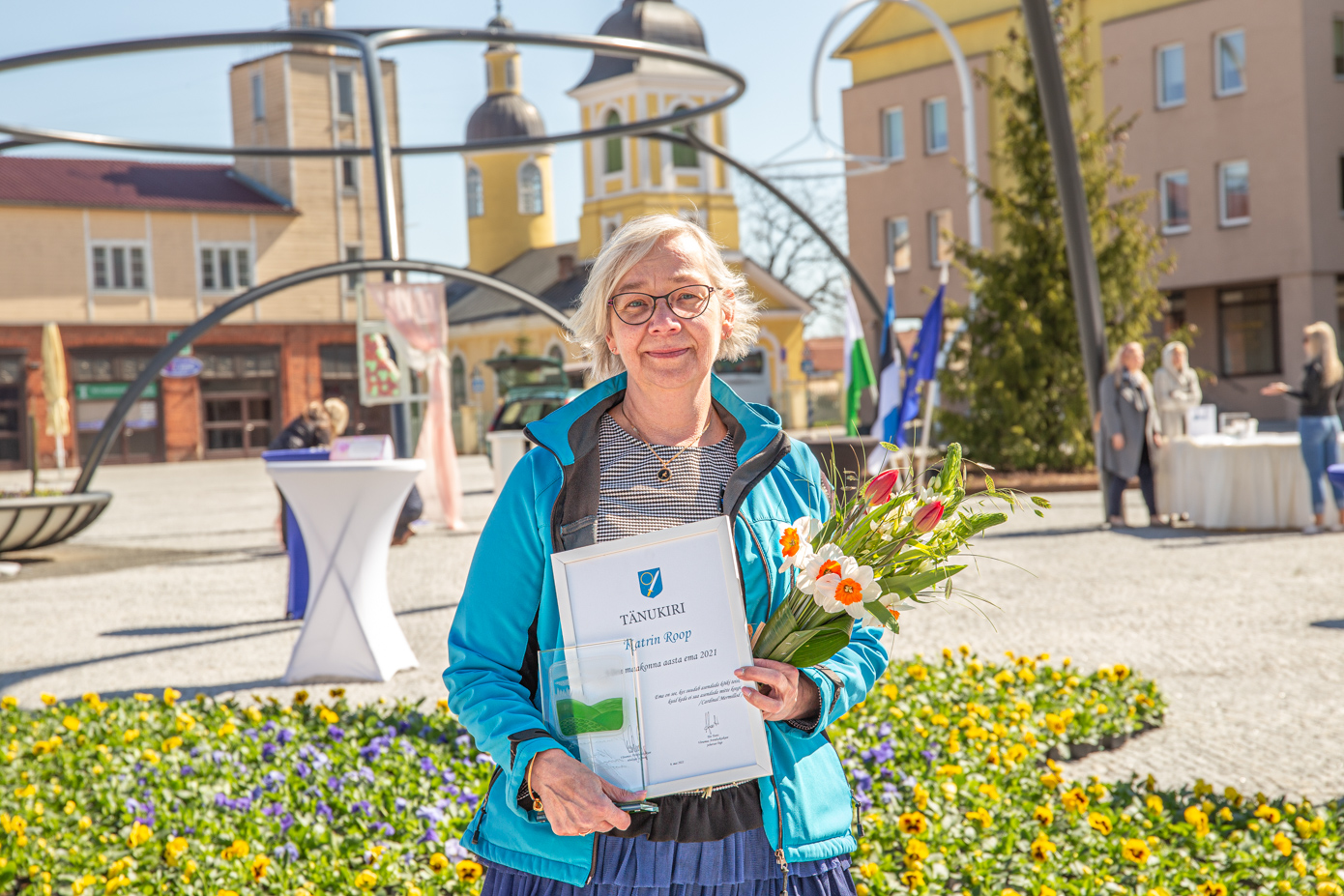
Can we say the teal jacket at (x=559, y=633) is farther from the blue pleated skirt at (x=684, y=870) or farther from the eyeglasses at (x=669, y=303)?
the eyeglasses at (x=669, y=303)

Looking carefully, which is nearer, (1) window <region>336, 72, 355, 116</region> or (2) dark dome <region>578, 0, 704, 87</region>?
(2) dark dome <region>578, 0, 704, 87</region>

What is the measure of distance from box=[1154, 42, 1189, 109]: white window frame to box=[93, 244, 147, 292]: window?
34.8 metres

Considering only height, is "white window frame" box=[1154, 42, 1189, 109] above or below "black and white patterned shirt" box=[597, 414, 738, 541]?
above

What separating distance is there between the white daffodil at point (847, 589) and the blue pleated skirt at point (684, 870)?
48cm

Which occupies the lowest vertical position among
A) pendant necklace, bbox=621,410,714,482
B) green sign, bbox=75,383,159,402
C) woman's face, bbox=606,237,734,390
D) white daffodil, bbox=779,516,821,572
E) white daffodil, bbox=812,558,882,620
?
white daffodil, bbox=812,558,882,620

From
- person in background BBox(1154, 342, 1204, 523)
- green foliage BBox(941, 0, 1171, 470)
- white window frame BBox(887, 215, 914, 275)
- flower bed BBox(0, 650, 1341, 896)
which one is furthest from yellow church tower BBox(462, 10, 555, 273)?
flower bed BBox(0, 650, 1341, 896)

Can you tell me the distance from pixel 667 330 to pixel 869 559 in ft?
1.77

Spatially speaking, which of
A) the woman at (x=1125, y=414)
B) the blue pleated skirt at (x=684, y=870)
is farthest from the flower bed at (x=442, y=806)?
the woman at (x=1125, y=414)

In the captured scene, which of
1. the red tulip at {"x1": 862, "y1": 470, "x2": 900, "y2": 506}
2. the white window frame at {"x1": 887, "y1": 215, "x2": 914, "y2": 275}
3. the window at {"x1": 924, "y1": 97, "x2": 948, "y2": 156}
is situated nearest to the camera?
the red tulip at {"x1": 862, "y1": 470, "x2": 900, "y2": 506}

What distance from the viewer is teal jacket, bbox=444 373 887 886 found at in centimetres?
223

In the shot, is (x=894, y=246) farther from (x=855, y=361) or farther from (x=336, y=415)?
(x=336, y=415)

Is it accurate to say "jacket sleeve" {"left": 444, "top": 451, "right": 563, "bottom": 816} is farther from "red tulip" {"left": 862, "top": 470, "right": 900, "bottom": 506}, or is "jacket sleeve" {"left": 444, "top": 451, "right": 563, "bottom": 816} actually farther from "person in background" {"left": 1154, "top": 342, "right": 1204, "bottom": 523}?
"person in background" {"left": 1154, "top": 342, "right": 1204, "bottom": 523}

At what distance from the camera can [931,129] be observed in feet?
135

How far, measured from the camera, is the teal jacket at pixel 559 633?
7.32ft
